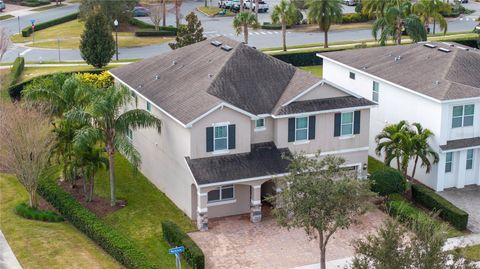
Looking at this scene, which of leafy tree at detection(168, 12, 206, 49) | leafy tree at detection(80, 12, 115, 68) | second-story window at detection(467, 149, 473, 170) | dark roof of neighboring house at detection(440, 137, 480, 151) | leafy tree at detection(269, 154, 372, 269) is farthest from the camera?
leafy tree at detection(80, 12, 115, 68)

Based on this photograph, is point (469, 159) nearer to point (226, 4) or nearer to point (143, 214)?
point (143, 214)

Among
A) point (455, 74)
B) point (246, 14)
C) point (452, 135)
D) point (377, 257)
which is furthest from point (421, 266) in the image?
point (246, 14)

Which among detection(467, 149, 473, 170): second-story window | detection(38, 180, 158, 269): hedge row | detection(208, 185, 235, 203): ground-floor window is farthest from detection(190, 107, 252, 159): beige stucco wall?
detection(467, 149, 473, 170): second-story window

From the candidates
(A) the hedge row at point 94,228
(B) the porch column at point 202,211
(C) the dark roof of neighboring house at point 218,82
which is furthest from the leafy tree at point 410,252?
(C) the dark roof of neighboring house at point 218,82

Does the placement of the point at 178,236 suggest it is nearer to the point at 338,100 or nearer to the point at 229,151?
the point at 229,151

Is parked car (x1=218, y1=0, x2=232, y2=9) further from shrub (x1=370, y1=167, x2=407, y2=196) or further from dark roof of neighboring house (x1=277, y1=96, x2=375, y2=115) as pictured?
shrub (x1=370, y1=167, x2=407, y2=196)

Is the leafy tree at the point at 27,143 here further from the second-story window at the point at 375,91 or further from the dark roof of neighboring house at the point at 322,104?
the second-story window at the point at 375,91
